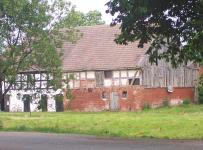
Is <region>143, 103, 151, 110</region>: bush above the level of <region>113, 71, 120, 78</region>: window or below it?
below

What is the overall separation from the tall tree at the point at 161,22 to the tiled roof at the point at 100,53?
44.2m

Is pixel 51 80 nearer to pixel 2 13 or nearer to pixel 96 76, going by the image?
pixel 2 13

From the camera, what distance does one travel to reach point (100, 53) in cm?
7044

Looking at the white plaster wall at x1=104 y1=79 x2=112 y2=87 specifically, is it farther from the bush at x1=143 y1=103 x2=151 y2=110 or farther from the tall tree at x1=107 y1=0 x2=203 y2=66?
the tall tree at x1=107 y1=0 x2=203 y2=66

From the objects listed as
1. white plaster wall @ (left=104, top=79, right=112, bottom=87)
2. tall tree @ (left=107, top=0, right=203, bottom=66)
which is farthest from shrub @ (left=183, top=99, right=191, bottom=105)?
tall tree @ (left=107, top=0, right=203, bottom=66)

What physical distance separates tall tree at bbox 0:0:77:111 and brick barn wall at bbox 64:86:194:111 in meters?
23.7

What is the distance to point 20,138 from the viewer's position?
2423 cm

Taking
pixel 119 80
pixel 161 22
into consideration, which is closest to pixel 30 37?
pixel 161 22

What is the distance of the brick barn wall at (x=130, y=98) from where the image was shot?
66.9 metres

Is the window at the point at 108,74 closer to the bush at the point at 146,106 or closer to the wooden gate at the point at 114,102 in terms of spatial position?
the wooden gate at the point at 114,102

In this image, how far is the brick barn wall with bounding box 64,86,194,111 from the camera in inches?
2635

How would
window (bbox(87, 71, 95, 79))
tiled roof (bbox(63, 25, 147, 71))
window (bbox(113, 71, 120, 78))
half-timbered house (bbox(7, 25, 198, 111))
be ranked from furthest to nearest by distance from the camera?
window (bbox(87, 71, 95, 79)) → tiled roof (bbox(63, 25, 147, 71)) → window (bbox(113, 71, 120, 78)) → half-timbered house (bbox(7, 25, 198, 111))

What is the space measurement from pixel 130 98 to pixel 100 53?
23.5 feet

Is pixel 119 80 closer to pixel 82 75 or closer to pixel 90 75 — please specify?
pixel 90 75
